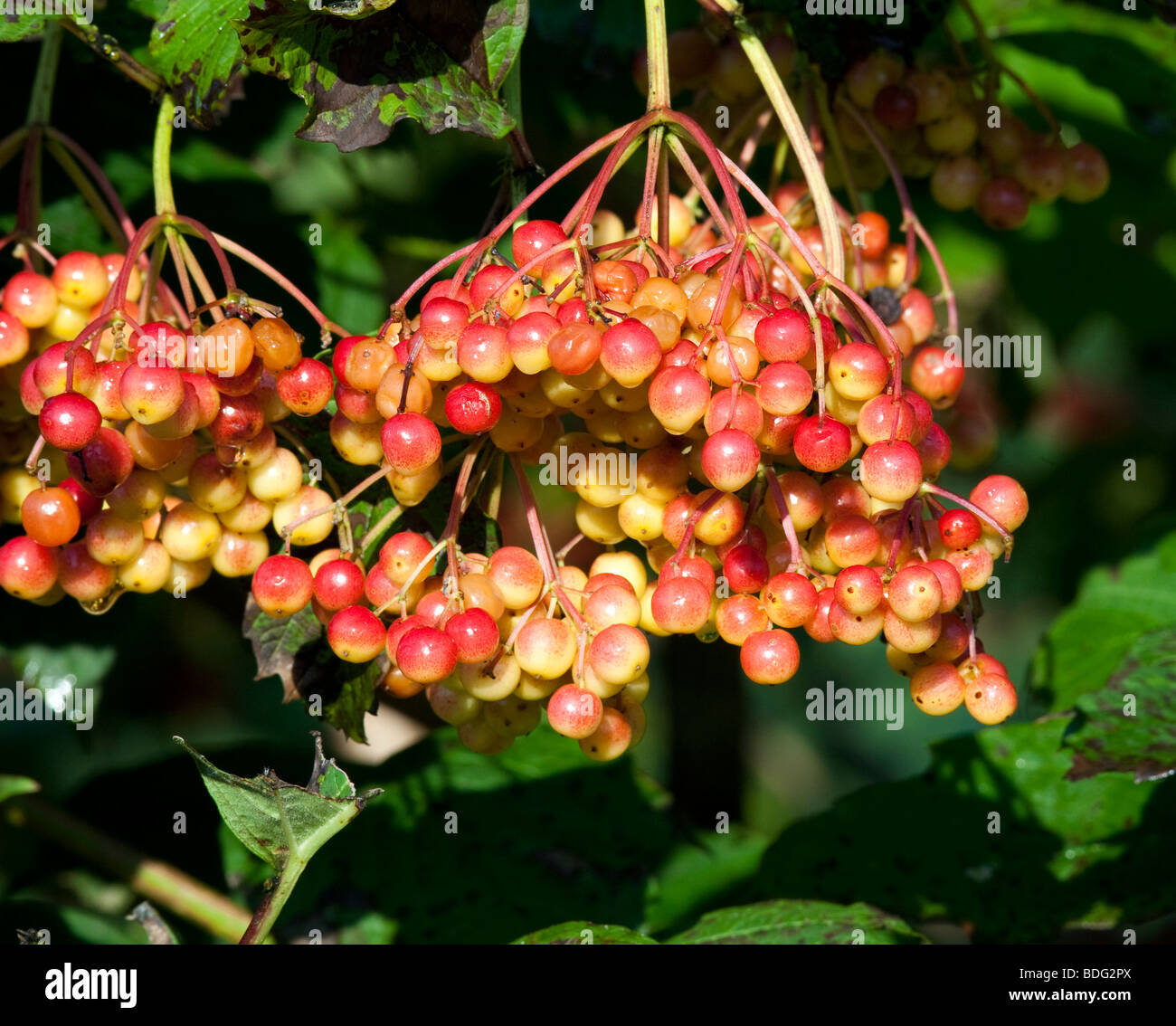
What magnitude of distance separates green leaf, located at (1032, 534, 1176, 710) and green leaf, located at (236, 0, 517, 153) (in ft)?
3.19

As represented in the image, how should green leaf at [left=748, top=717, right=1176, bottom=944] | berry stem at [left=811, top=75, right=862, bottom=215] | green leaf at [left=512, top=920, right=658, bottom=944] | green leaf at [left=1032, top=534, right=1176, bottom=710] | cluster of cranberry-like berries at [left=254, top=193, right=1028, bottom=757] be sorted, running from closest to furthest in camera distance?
cluster of cranberry-like berries at [left=254, top=193, right=1028, bottom=757] → green leaf at [left=512, top=920, right=658, bottom=944] → berry stem at [left=811, top=75, right=862, bottom=215] → green leaf at [left=748, top=717, right=1176, bottom=944] → green leaf at [left=1032, top=534, right=1176, bottom=710]

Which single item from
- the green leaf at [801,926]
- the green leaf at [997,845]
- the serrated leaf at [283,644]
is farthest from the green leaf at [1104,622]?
the serrated leaf at [283,644]

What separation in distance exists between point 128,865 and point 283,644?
0.48 meters

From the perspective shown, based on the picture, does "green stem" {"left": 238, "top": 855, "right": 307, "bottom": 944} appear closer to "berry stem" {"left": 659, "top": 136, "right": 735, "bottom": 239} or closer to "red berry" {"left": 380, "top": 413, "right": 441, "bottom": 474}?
"red berry" {"left": 380, "top": 413, "right": 441, "bottom": 474}

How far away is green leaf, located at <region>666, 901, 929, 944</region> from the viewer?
94cm

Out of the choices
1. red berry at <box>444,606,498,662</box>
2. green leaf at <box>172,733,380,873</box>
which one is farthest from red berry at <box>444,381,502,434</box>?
green leaf at <box>172,733,380,873</box>

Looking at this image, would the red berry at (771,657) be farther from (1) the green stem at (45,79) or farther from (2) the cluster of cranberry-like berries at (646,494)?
(1) the green stem at (45,79)

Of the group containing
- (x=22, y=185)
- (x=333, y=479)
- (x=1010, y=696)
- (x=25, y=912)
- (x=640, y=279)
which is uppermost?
(x=22, y=185)

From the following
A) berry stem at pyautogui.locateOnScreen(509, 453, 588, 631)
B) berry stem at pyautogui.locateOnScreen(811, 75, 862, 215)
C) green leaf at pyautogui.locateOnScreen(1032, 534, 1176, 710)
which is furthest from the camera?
green leaf at pyautogui.locateOnScreen(1032, 534, 1176, 710)

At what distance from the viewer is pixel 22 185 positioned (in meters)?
0.90

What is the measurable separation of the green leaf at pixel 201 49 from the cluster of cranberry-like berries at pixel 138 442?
137 mm
